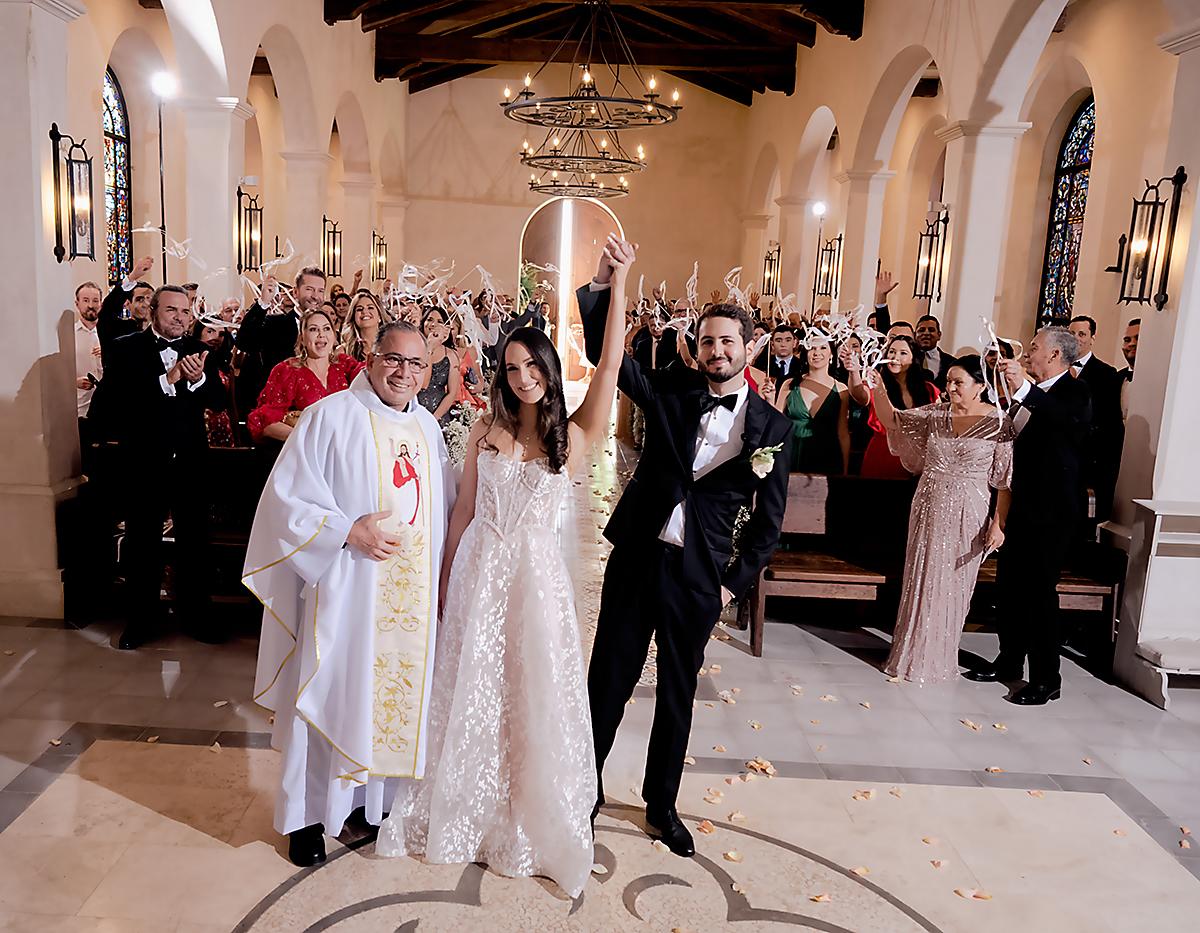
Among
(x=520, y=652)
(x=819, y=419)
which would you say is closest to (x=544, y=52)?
(x=819, y=419)

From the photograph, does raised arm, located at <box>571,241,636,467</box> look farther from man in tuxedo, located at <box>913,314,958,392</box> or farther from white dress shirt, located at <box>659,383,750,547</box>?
man in tuxedo, located at <box>913,314,958,392</box>

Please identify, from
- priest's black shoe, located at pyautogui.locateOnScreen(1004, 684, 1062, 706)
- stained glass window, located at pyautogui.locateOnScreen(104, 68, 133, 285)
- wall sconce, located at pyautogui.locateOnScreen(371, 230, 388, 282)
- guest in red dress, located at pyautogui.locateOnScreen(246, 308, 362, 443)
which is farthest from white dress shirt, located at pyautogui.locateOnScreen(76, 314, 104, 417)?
wall sconce, located at pyautogui.locateOnScreen(371, 230, 388, 282)

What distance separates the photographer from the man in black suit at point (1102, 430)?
21.4ft

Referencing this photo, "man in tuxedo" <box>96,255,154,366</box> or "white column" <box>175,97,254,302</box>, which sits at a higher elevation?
"white column" <box>175,97,254,302</box>

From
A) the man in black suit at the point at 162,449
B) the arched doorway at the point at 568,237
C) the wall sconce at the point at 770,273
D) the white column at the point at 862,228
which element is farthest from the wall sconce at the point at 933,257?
the arched doorway at the point at 568,237

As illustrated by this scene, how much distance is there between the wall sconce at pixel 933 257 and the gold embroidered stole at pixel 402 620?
720 cm

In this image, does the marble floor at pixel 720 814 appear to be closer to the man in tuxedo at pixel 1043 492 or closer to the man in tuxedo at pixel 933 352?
the man in tuxedo at pixel 1043 492

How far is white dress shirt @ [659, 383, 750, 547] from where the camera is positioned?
348 centimetres

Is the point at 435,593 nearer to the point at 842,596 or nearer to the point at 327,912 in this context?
the point at 327,912

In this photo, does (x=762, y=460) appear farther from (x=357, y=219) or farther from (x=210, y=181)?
(x=357, y=219)

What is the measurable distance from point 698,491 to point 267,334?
451 cm

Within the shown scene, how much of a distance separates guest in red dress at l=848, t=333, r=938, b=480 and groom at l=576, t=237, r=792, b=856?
94.4 inches

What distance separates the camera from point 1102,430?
22.0 feet

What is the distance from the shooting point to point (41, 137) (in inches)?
211
